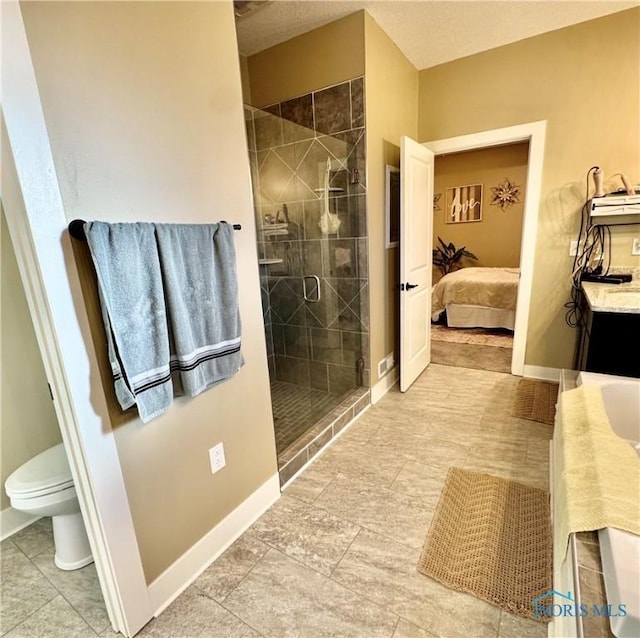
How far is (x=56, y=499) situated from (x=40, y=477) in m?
0.12

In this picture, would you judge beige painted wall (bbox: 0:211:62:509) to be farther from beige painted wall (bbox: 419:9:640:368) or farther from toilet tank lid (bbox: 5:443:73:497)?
beige painted wall (bbox: 419:9:640:368)

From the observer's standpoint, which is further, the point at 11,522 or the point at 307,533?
the point at 11,522

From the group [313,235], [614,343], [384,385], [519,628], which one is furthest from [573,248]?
[519,628]

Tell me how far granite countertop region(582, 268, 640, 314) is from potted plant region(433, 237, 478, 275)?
3811 mm

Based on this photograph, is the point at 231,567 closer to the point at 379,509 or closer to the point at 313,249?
the point at 379,509

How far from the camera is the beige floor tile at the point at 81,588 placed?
4.41 feet

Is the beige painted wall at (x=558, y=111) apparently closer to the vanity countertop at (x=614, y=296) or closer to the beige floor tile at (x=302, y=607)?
the vanity countertop at (x=614, y=296)

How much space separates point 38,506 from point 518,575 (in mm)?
1925

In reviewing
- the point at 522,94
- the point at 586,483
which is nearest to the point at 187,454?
the point at 586,483

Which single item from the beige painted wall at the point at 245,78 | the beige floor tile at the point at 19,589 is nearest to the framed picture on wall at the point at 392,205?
the beige painted wall at the point at 245,78

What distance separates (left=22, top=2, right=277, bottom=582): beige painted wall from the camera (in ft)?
3.30

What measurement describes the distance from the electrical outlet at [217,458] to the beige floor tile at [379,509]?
0.60 metres

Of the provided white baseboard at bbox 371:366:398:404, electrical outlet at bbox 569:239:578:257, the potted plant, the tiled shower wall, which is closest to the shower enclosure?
the tiled shower wall

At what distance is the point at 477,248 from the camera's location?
6.34 metres
